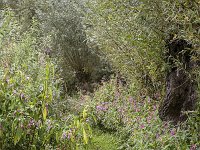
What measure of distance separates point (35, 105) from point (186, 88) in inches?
104

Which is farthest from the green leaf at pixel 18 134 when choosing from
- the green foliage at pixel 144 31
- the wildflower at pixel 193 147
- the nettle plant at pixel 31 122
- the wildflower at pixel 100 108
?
the wildflower at pixel 100 108

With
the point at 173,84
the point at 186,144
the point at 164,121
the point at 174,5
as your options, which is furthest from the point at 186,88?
the point at 174,5

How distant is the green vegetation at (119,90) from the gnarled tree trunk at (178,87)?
0.03 metres

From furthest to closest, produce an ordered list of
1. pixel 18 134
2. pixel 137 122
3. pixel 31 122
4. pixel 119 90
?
pixel 119 90, pixel 137 122, pixel 31 122, pixel 18 134

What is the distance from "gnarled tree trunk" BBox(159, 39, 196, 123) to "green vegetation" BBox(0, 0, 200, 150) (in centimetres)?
3

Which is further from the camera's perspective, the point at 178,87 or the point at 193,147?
the point at 178,87

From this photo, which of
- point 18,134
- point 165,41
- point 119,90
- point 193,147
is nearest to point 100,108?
point 119,90

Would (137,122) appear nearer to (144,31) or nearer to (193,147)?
(144,31)

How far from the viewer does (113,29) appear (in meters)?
8.21

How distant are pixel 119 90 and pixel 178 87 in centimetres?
341

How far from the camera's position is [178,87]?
5.74m

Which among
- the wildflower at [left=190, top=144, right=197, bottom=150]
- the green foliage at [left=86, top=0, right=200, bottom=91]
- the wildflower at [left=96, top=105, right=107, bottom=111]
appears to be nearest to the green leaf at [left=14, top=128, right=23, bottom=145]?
the green foliage at [left=86, top=0, right=200, bottom=91]

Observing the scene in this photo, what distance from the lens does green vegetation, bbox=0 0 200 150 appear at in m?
3.96

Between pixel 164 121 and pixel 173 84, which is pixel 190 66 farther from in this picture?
pixel 164 121
